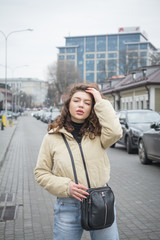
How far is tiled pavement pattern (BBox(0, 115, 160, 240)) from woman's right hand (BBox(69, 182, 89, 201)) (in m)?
2.18

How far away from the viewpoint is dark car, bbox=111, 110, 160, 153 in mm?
13602

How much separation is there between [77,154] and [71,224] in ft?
1.64

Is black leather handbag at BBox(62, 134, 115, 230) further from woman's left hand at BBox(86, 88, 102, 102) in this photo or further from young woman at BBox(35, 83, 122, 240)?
woman's left hand at BBox(86, 88, 102, 102)

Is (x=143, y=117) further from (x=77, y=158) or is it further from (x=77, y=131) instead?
(x=77, y=158)

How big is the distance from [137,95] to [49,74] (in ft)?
154

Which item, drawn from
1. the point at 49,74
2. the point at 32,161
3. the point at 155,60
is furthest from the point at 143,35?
the point at 32,161

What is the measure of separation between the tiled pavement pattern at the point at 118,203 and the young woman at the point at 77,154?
2.01m

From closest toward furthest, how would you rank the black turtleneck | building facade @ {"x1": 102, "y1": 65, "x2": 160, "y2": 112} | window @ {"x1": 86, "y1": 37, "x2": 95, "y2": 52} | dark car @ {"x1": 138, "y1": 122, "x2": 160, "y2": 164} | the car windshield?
the black turtleneck → dark car @ {"x1": 138, "y1": 122, "x2": 160, "y2": 164} → the car windshield → building facade @ {"x1": 102, "y1": 65, "x2": 160, "y2": 112} → window @ {"x1": 86, "y1": 37, "x2": 95, "y2": 52}

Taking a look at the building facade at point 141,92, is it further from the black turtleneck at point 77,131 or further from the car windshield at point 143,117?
the black turtleneck at point 77,131

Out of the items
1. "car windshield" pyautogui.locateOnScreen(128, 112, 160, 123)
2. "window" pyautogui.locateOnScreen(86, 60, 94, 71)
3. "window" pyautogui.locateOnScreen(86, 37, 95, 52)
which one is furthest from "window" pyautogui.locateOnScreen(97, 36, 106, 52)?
"car windshield" pyautogui.locateOnScreen(128, 112, 160, 123)

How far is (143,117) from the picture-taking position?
48.5ft

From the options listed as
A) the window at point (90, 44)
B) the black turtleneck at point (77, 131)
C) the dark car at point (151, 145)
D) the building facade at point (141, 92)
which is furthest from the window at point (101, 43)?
the black turtleneck at point (77, 131)

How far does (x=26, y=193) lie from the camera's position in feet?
22.4

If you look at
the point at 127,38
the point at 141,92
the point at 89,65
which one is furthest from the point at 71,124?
the point at 89,65
